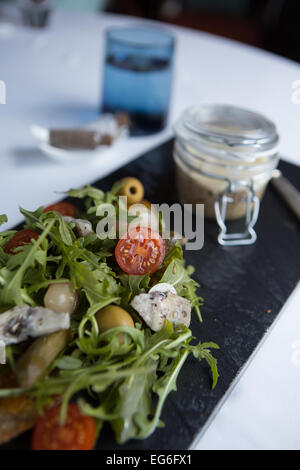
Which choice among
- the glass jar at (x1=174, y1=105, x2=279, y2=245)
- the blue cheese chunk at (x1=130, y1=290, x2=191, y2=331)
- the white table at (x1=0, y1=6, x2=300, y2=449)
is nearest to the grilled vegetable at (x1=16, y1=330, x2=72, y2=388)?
the blue cheese chunk at (x1=130, y1=290, x2=191, y2=331)

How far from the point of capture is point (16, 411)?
0.62 m

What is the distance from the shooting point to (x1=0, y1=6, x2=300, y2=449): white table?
0.72 meters

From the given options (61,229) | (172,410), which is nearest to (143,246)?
(61,229)

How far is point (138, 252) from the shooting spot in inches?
31.0

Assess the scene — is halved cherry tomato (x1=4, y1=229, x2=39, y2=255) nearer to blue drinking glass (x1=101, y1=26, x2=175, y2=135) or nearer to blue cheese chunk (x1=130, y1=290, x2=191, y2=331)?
blue cheese chunk (x1=130, y1=290, x2=191, y2=331)

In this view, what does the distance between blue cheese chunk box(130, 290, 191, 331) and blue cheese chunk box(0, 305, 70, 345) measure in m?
0.12

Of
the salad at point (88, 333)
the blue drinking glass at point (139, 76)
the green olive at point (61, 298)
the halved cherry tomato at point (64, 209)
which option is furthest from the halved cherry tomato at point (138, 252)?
the blue drinking glass at point (139, 76)

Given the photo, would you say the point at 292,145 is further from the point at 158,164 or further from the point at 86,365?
the point at 86,365

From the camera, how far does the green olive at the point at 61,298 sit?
27.3 inches

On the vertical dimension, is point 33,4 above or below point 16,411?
above

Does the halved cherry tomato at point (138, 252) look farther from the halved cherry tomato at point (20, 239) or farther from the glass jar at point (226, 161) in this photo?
the glass jar at point (226, 161)

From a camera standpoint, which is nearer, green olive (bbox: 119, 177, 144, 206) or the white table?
the white table

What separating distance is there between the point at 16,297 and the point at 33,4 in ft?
5.49

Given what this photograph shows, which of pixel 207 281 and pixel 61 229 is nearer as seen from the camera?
pixel 61 229
